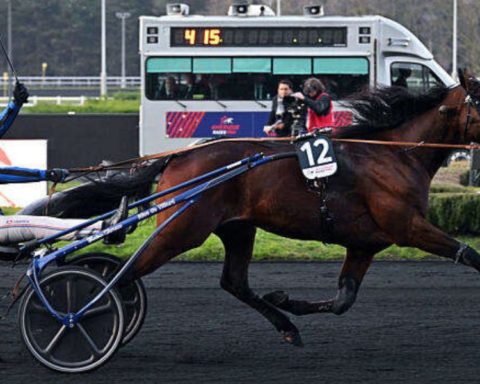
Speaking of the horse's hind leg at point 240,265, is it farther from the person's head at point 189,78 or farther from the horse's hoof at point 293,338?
the person's head at point 189,78

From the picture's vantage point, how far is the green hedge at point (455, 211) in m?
11.2

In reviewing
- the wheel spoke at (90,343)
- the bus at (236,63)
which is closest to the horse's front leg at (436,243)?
the wheel spoke at (90,343)

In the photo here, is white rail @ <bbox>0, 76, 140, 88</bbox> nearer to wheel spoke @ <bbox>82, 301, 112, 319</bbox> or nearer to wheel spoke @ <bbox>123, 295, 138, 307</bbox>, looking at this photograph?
wheel spoke @ <bbox>123, 295, 138, 307</bbox>

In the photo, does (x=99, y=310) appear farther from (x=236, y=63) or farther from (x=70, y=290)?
(x=236, y=63)

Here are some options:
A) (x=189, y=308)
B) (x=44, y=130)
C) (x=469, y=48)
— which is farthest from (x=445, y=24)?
(x=189, y=308)

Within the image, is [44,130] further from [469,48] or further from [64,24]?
[64,24]

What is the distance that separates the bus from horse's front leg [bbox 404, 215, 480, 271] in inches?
475

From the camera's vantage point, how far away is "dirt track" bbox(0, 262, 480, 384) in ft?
19.2

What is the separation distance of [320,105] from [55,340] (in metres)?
5.09

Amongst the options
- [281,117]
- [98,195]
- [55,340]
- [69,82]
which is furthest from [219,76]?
[69,82]

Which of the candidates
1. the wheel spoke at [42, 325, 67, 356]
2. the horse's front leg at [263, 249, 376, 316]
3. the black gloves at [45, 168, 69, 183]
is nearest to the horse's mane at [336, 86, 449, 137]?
the horse's front leg at [263, 249, 376, 316]

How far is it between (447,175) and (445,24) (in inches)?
835

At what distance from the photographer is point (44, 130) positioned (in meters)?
20.5

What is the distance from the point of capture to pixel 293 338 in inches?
252
